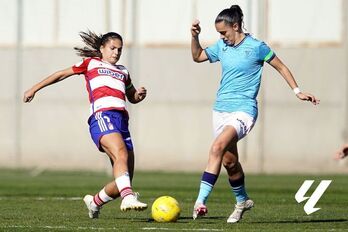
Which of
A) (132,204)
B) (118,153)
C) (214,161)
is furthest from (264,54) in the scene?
(132,204)

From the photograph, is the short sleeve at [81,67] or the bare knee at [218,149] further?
the short sleeve at [81,67]

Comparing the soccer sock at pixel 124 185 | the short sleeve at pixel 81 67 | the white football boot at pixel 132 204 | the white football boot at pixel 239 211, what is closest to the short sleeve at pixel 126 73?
the short sleeve at pixel 81 67

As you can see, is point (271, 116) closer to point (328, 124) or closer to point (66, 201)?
point (328, 124)

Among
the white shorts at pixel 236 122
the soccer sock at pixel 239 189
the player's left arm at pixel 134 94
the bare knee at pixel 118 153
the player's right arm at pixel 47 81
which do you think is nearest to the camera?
the bare knee at pixel 118 153

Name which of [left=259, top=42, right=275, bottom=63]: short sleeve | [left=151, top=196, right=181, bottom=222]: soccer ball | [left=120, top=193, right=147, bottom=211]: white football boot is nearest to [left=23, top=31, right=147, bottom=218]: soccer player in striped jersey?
[left=120, top=193, right=147, bottom=211]: white football boot

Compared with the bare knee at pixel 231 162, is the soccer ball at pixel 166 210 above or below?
below

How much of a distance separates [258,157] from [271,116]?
1100 mm

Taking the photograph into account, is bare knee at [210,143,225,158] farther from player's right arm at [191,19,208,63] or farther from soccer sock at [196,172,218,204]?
player's right arm at [191,19,208,63]

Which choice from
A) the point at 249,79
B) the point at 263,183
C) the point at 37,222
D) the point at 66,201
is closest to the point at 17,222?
the point at 37,222

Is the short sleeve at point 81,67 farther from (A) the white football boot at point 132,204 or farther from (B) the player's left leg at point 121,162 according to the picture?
(A) the white football boot at point 132,204

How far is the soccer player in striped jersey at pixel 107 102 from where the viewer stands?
518 inches

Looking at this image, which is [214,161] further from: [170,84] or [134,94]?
[170,84]

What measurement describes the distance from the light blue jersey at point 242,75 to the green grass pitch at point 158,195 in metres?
1.30

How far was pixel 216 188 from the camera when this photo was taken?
860 inches
